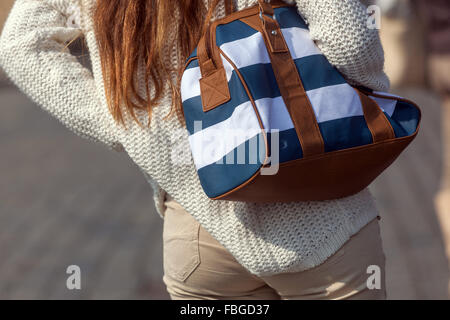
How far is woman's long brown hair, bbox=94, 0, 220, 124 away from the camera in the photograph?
157 centimetres

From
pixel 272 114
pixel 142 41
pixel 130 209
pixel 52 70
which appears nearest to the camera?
pixel 272 114

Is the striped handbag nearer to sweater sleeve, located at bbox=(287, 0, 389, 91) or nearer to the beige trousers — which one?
sweater sleeve, located at bbox=(287, 0, 389, 91)

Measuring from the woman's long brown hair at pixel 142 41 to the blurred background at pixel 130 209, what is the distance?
222mm

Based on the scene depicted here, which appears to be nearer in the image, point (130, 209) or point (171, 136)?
point (171, 136)

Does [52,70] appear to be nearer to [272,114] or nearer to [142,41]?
[142,41]

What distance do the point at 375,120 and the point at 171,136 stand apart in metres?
0.51

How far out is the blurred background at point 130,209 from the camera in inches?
120

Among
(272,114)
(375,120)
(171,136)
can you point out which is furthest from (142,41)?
(375,120)

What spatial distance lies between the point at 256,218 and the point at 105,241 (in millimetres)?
3114

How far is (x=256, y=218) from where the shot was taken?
1683 millimetres

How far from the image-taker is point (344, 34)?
151 cm

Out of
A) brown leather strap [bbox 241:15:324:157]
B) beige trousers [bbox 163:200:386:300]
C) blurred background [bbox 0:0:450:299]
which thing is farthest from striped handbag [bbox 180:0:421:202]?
blurred background [bbox 0:0:450:299]

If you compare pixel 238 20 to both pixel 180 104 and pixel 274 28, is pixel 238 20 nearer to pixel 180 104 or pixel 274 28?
pixel 274 28
